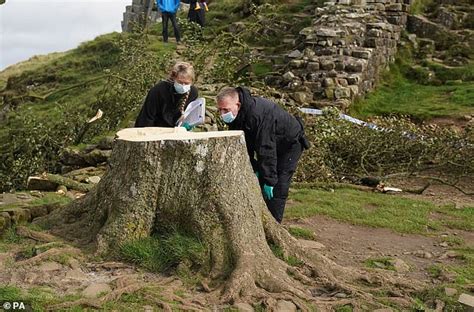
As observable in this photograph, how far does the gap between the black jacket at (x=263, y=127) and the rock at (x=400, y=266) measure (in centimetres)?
153

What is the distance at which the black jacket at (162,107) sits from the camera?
7953 mm

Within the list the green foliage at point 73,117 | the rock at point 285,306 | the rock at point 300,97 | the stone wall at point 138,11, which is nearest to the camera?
the rock at point 285,306

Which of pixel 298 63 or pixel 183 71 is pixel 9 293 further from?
pixel 298 63

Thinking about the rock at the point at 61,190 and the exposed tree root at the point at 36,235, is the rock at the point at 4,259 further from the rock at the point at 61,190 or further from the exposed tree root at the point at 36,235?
the rock at the point at 61,190

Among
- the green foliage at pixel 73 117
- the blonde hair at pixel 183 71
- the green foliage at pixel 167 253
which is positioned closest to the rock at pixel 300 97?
the green foliage at pixel 73 117

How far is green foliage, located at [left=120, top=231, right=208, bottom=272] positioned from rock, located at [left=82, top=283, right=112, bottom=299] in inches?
19.9

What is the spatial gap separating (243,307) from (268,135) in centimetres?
197

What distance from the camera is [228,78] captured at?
592 inches

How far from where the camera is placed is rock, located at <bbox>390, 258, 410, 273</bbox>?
7315mm

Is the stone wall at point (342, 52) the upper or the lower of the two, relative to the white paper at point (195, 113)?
upper

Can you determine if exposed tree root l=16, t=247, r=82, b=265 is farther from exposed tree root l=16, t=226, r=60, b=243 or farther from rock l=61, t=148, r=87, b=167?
rock l=61, t=148, r=87, b=167

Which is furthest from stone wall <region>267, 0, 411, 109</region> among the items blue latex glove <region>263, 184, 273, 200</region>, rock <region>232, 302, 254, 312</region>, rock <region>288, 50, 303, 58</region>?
rock <region>232, 302, 254, 312</region>

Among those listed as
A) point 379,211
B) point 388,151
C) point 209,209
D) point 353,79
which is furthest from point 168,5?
point 209,209

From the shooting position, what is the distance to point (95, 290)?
225 inches
